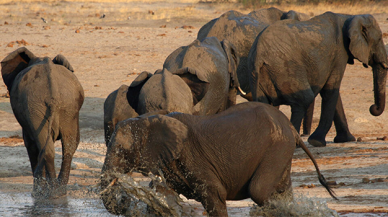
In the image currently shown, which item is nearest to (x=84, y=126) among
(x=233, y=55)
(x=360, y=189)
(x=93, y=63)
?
(x=233, y=55)

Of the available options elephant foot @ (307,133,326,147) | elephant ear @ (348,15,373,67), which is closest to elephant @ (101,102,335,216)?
elephant foot @ (307,133,326,147)

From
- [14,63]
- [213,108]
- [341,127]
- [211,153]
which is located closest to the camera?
[211,153]

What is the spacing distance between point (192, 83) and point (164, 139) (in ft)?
7.25

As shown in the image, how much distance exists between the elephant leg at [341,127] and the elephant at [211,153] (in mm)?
4045

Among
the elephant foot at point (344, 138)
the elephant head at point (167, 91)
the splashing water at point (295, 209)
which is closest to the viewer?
the splashing water at point (295, 209)

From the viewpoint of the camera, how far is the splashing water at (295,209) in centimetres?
425

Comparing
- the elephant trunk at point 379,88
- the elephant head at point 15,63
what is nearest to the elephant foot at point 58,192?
the elephant head at point 15,63

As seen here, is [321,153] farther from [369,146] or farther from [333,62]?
[333,62]

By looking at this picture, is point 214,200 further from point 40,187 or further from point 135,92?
point 40,187

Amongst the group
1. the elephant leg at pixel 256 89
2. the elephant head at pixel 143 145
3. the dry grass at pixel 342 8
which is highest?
the elephant head at pixel 143 145

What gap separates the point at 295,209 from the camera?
4.30m

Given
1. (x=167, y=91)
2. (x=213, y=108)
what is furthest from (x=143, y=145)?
(x=213, y=108)

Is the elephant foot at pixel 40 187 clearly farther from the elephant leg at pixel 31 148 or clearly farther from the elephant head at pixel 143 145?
the elephant head at pixel 143 145

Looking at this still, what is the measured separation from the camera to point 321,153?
734 cm
